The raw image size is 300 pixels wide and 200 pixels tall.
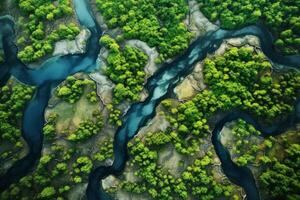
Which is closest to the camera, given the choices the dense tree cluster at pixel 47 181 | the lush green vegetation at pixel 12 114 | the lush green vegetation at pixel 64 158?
the dense tree cluster at pixel 47 181

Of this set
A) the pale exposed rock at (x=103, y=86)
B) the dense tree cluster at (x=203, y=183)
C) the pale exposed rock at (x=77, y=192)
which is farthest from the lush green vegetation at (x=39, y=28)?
the dense tree cluster at (x=203, y=183)

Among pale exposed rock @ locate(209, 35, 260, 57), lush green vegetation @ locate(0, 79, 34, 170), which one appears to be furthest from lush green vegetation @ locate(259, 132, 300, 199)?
lush green vegetation @ locate(0, 79, 34, 170)

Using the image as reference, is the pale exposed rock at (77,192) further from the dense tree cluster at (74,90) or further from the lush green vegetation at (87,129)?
the dense tree cluster at (74,90)

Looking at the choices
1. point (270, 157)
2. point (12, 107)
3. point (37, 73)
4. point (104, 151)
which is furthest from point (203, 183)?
point (37, 73)

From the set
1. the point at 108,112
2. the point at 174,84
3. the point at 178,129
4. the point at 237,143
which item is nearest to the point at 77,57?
the point at 108,112

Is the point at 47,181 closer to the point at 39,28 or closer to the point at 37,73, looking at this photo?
the point at 37,73
